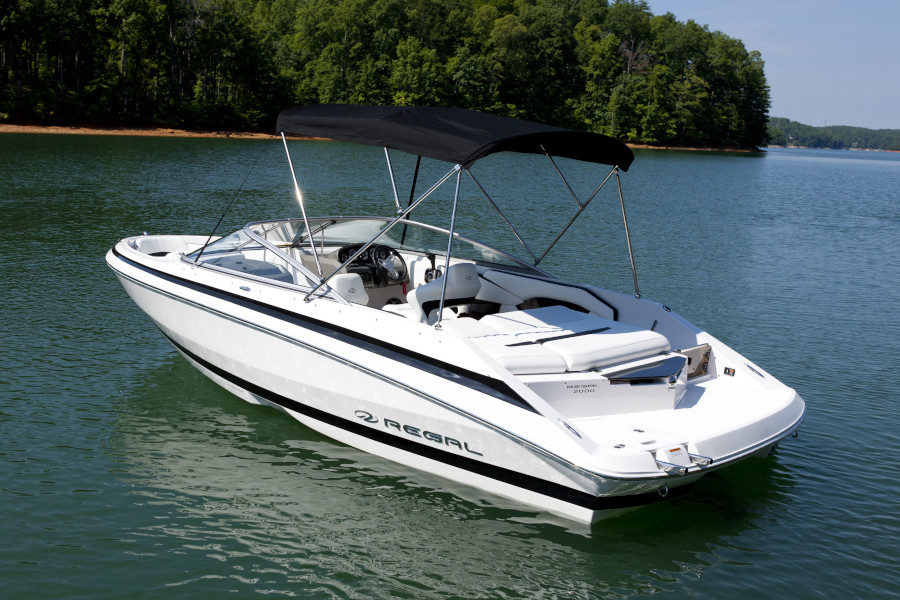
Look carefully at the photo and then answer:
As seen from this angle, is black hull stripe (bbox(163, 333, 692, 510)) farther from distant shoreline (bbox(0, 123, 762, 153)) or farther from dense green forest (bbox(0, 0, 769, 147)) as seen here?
dense green forest (bbox(0, 0, 769, 147))

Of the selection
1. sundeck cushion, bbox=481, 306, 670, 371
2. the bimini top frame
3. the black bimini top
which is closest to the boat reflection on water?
sundeck cushion, bbox=481, 306, 670, 371

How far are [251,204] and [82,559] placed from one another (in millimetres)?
15884

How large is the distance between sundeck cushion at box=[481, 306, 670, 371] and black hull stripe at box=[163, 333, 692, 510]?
2.92ft

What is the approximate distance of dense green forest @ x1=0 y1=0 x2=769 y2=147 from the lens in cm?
4997

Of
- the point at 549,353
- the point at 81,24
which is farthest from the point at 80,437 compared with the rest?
the point at 81,24

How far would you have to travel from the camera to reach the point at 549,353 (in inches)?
214

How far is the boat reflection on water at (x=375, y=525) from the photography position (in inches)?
180

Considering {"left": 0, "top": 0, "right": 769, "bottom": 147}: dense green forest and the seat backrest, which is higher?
{"left": 0, "top": 0, "right": 769, "bottom": 147}: dense green forest

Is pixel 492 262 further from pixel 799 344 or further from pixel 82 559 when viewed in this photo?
pixel 799 344

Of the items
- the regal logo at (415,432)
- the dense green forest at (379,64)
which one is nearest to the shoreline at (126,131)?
the dense green forest at (379,64)

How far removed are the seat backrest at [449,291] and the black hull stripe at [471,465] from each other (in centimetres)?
103

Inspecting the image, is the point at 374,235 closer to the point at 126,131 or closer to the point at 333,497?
the point at 333,497

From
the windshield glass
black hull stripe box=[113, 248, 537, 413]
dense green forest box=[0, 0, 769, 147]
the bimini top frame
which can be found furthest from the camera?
dense green forest box=[0, 0, 769, 147]

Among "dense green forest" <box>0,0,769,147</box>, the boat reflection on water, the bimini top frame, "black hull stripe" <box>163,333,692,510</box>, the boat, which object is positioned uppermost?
"dense green forest" <box>0,0,769,147</box>
